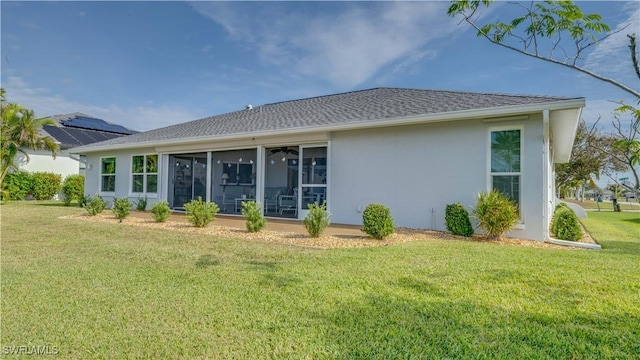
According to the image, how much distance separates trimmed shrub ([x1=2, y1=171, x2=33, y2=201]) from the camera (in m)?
19.7

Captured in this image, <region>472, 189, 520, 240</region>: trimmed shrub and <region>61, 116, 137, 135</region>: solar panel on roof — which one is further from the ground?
<region>61, 116, 137, 135</region>: solar panel on roof

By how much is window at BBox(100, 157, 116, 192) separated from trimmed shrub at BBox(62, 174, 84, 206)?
1722 millimetres

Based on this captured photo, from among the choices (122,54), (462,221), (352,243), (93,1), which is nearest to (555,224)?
(462,221)

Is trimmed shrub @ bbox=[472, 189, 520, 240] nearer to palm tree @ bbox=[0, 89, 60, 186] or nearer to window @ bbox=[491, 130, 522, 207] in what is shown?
window @ bbox=[491, 130, 522, 207]

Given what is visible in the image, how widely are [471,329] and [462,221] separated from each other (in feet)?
17.5

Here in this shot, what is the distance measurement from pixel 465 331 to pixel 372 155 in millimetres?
7205

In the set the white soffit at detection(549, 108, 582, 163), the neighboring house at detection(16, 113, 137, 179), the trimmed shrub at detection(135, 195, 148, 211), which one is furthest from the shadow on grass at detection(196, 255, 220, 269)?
the neighboring house at detection(16, 113, 137, 179)

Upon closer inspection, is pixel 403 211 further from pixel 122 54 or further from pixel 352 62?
pixel 122 54

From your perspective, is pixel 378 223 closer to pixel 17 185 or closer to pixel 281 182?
pixel 281 182

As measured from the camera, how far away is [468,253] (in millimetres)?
5977

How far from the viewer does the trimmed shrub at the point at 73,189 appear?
1752 cm

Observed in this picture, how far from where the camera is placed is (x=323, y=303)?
368cm

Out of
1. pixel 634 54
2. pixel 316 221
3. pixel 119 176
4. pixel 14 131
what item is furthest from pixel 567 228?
pixel 14 131

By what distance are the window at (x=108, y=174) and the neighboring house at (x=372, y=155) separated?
40cm
